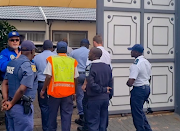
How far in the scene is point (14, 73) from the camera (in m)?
3.80

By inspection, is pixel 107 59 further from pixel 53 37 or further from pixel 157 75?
pixel 53 37

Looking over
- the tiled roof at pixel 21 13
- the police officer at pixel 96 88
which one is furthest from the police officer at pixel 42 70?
the tiled roof at pixel 21 13

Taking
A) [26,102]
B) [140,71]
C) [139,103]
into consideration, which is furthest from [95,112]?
[26,102]

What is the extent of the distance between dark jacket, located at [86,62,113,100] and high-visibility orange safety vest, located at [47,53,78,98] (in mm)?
340

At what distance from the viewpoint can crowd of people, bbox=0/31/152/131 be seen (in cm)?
383

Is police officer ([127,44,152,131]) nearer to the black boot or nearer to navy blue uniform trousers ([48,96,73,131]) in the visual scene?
navy blue uniform trousers ([48,96,73,131])

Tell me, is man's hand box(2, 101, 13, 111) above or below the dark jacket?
below

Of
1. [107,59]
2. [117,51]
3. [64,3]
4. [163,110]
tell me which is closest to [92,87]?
[107,59]

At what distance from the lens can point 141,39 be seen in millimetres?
7098

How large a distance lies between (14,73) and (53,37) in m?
11.6

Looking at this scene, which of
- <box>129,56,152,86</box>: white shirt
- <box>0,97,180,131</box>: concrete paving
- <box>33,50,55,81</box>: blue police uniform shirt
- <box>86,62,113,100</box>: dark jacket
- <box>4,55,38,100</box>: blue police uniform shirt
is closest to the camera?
<box>4,55,38,100</box>: blue police uniform shirt

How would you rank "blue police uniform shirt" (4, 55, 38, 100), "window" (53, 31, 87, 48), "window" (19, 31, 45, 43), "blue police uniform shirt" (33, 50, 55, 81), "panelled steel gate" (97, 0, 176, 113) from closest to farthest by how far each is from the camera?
"blue police uniform shirt" (4, 55, 38, 100)
"blue police uniform shirt" (33, 50, 55, 81)
"panelled steel gate" (97, 0, 176, 113)
"window" (19, 31, 45, 43)
"window" (53, 31, 87, 48)

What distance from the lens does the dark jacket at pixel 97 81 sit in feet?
15.5

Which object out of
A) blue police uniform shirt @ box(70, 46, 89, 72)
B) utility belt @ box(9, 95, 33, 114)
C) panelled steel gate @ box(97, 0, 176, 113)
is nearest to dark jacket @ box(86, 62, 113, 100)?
utility belt @ box(9, 95, 33, 114)
